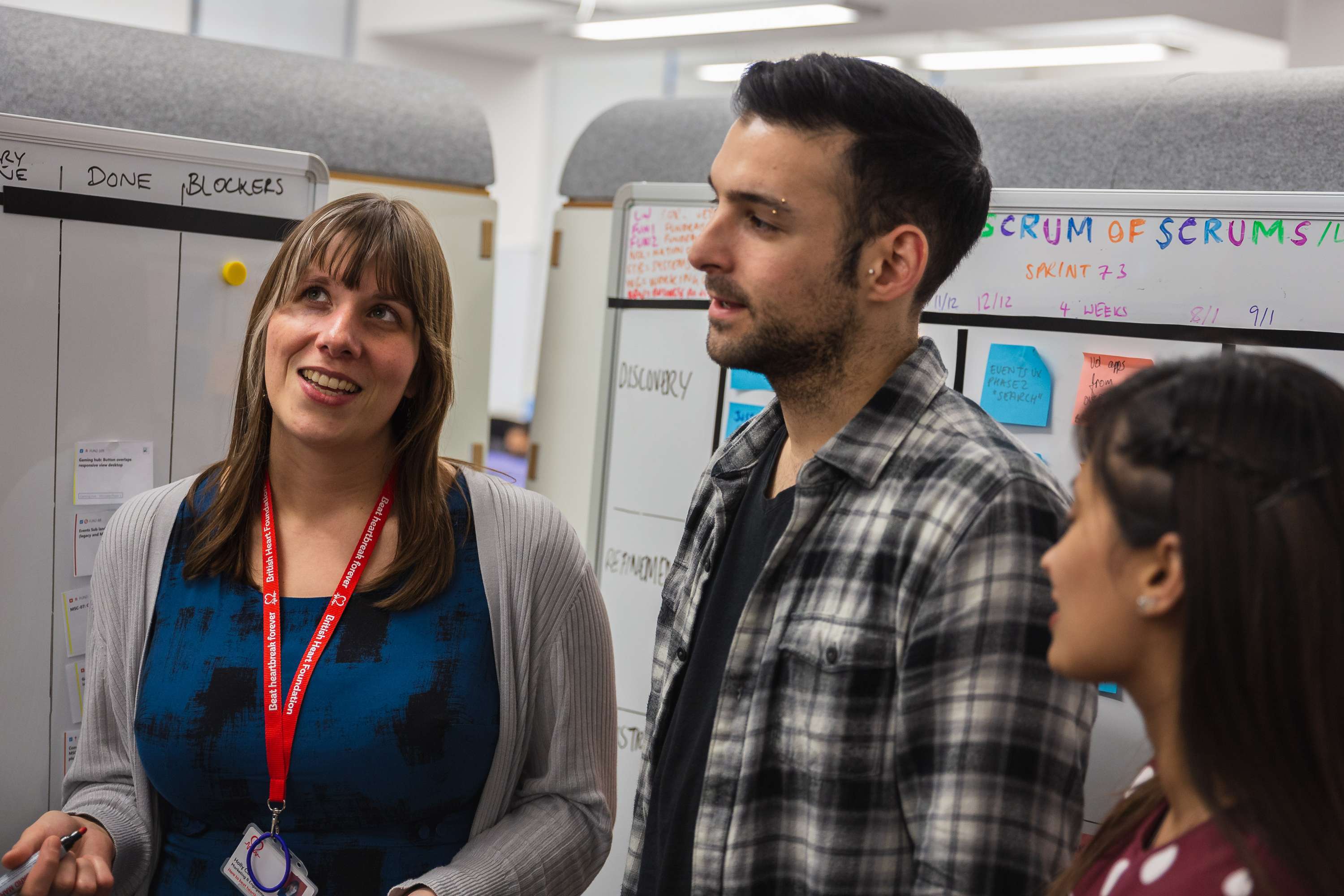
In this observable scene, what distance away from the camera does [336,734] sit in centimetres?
123

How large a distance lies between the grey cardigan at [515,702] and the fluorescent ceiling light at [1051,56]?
5228 mm

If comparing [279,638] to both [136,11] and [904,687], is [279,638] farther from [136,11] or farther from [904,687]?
[136,11]

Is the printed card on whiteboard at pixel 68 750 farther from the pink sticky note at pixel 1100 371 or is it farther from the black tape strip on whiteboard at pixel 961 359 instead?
the pink sticky note at pixel 1100 371

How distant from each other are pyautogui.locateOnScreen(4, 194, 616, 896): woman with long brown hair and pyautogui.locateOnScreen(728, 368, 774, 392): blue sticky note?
866mm

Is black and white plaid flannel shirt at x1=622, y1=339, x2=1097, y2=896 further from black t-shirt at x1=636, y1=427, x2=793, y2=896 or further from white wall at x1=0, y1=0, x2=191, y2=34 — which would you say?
white wall at x1=0, y1=0, x2=191, y2=34

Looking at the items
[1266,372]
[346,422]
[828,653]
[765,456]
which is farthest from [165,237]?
[1266,372]

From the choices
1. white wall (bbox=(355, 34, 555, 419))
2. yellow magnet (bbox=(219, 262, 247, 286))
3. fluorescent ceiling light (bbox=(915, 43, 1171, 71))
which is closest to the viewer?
yellow magnet (bbox=(219, 262, 247, 286))

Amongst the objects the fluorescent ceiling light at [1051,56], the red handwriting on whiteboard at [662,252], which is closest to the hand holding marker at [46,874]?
the red handwriting on whiteboard at [662,252]

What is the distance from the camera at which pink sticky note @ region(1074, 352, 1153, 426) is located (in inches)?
66.1

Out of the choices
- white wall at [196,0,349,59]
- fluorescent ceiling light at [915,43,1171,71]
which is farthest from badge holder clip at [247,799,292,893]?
fluorescent ceiling light at [915,43,1171,71]

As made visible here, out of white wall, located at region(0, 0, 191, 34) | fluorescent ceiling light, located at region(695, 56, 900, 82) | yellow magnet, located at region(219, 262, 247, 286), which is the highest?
fluorescent ceiling light, located at region(695, 56, 900, 82)

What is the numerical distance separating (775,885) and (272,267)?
87cm

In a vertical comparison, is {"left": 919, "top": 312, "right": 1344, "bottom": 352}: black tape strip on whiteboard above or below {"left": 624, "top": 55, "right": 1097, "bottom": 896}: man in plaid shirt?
above

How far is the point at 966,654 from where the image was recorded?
0.90 metres
